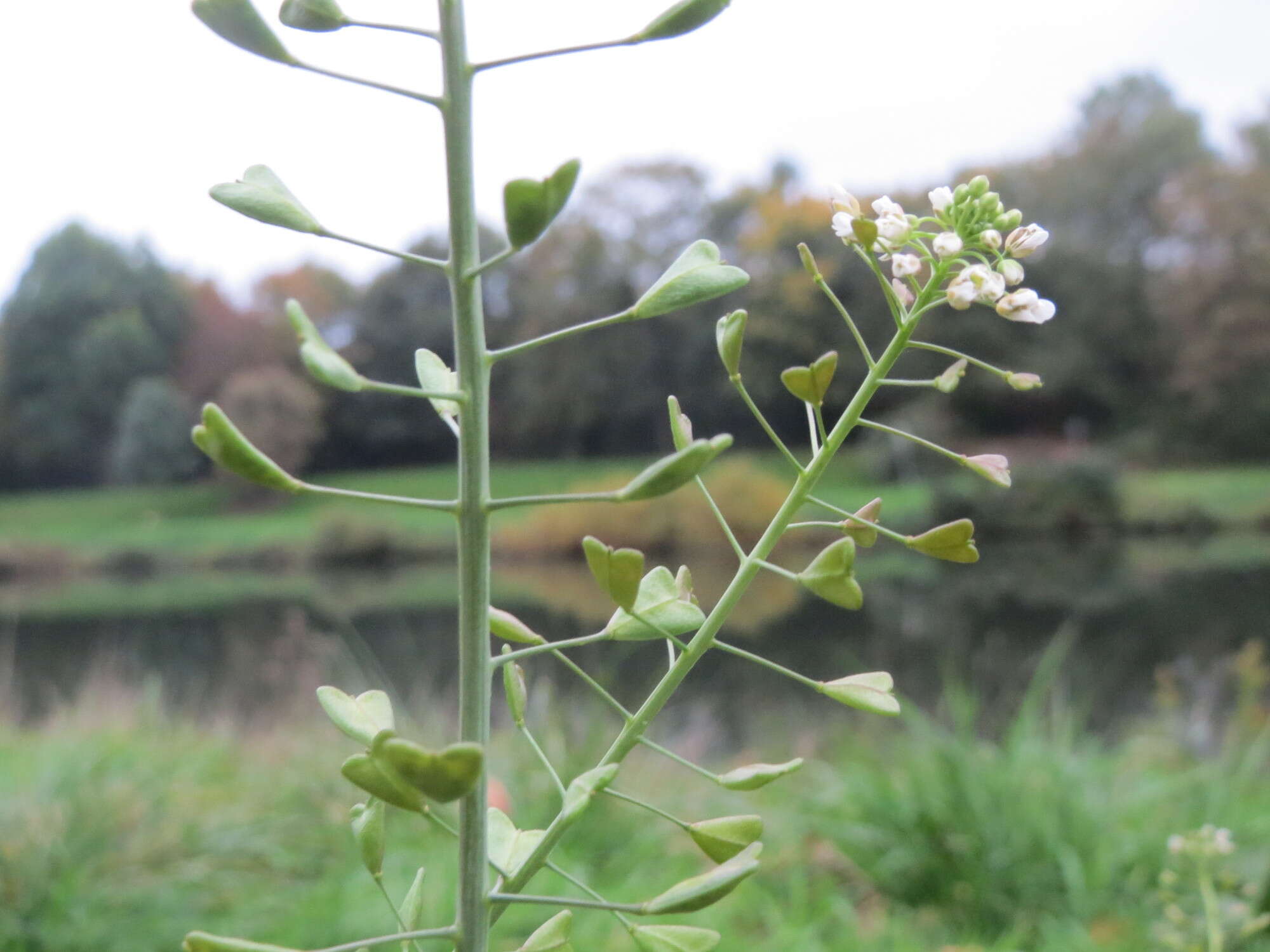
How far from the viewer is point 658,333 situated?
20250 millimetres

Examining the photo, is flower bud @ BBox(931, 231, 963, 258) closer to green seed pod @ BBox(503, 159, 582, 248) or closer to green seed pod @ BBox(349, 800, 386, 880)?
green seed pod @ BBox(503, 159, 582, 248)

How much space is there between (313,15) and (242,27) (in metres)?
0.03

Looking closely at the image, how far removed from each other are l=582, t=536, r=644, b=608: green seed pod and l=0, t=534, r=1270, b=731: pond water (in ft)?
15.6

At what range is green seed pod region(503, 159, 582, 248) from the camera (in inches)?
12.7

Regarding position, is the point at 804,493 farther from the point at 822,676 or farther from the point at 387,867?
the point at 822,676

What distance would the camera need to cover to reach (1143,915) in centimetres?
256

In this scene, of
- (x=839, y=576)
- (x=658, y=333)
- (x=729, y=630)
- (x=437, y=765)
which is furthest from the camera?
(x=658, y=333)

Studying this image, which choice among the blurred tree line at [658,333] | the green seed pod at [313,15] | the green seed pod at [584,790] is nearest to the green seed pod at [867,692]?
the green seed pod at [584,790]

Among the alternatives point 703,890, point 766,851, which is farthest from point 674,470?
point 766,851

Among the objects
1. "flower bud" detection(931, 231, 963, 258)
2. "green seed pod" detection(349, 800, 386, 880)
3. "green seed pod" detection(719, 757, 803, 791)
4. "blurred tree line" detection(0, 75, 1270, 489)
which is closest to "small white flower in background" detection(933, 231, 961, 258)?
"flower bud" detection(931, 231, 963, 258)

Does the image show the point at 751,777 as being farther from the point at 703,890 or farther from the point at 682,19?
the point at 682,19

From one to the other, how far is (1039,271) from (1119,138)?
680 centimetres

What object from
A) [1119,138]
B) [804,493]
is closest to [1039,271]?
[1119,138]

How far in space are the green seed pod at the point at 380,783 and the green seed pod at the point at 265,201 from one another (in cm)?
21
